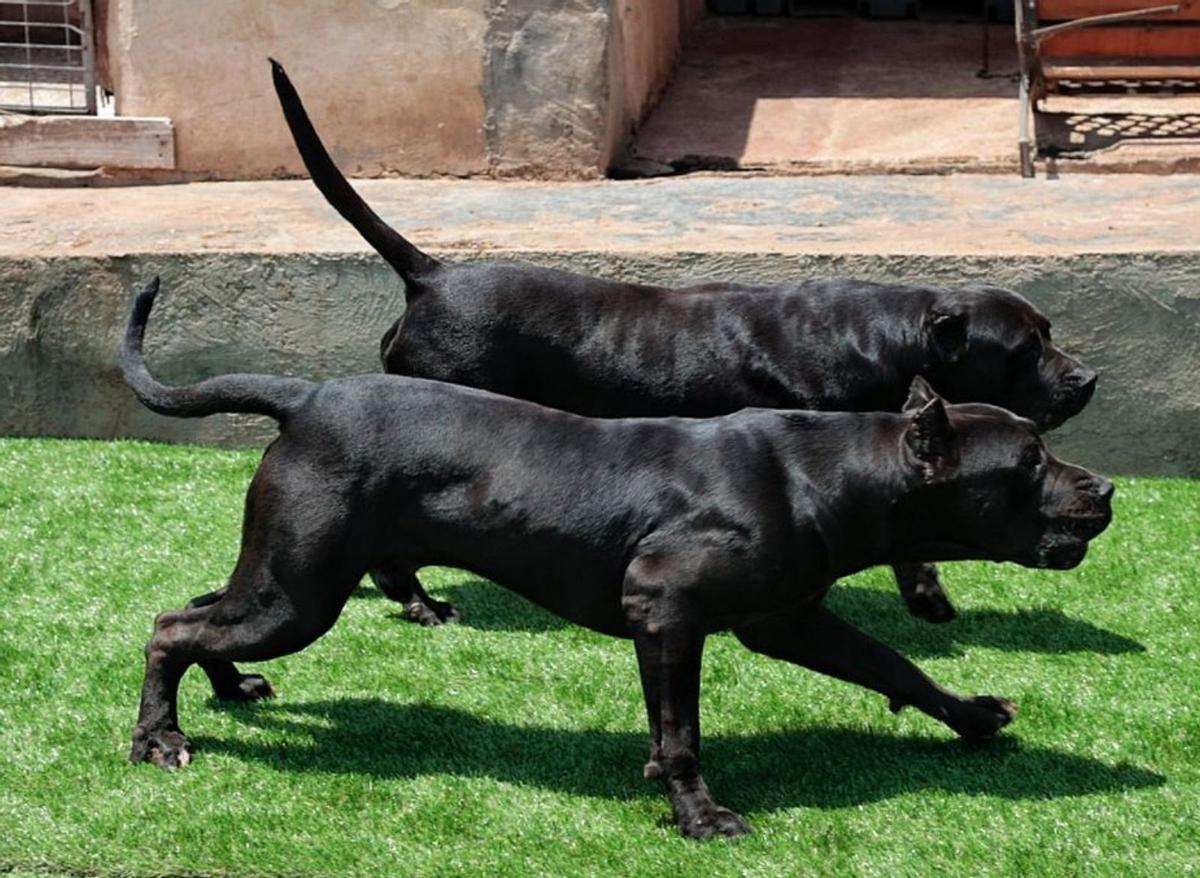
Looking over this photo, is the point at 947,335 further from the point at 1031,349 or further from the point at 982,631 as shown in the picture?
the point at 982,631

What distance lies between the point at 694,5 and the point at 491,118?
13.1ft

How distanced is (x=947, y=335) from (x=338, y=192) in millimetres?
2144

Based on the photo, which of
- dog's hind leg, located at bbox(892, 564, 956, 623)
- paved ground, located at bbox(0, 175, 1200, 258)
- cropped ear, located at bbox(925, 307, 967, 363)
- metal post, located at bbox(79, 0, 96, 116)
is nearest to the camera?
cropped ear, located at bbox(925, 307, 967, 363)

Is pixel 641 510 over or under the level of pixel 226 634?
over

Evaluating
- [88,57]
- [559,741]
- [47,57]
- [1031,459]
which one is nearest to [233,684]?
[559,741]

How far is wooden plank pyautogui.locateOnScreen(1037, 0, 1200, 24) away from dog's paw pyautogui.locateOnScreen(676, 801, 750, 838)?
23.3ft

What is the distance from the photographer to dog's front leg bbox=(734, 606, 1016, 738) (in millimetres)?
5711

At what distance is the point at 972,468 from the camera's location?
17.5ft

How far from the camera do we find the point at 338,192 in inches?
265

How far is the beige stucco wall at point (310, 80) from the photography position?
10562 mm

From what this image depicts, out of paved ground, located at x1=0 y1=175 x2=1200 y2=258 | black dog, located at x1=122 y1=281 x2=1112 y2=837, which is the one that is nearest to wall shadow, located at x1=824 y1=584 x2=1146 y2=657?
black dog, located at x1=122 y1=281 x2=1112 y2=837

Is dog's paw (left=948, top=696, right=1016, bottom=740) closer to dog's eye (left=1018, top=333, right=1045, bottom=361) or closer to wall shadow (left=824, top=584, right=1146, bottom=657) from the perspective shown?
wall shadow (left=824, top=584, right=1146, bottom=657)

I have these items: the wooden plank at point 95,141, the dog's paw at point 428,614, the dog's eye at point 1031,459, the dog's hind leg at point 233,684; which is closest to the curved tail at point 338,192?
the dog's paw at point 428,614

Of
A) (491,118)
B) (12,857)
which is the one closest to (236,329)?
(491,118)
